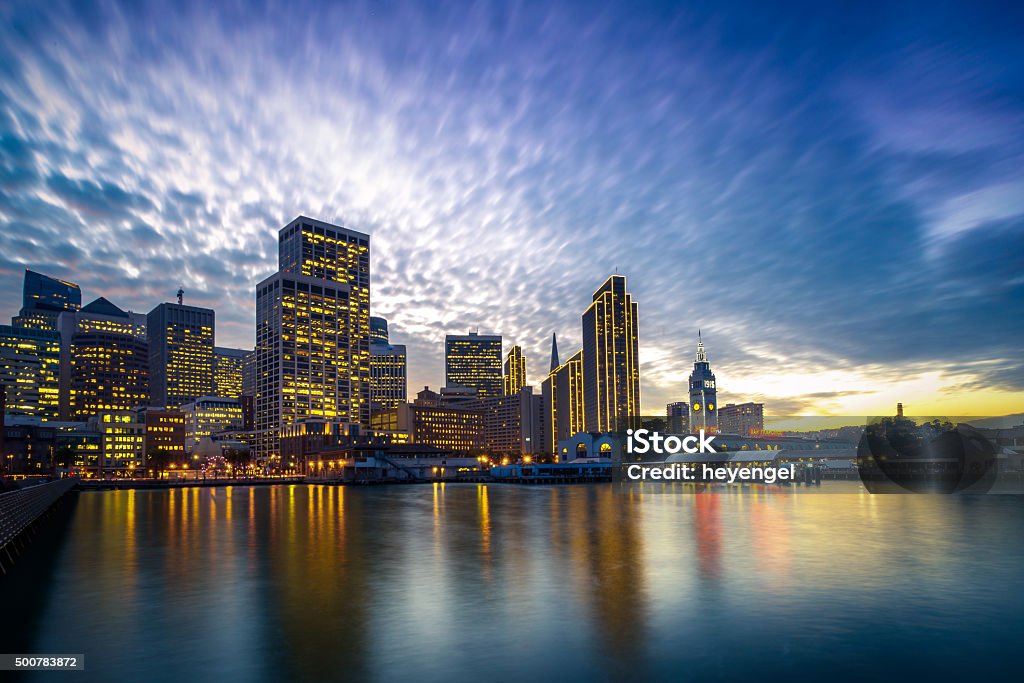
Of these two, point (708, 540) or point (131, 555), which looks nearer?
point (131, 555)

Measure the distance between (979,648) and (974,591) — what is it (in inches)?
516

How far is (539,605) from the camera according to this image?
31.1m

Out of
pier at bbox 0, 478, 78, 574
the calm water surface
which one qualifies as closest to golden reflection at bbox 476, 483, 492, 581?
the calm water surface

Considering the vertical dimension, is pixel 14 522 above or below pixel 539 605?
above

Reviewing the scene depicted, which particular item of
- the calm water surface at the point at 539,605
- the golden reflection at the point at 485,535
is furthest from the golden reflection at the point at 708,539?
the golden reflection at the point at 485,535

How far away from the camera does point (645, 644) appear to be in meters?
24.9

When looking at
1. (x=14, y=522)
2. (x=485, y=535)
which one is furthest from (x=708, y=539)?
(x=14, y=522)

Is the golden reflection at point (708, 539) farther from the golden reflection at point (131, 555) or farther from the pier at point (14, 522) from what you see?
the pier at point (14, 522)

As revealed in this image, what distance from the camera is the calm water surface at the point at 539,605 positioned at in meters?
22.7

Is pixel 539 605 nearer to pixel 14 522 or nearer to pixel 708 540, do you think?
pixel 708 540

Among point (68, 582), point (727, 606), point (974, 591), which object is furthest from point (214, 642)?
point (974, 591)

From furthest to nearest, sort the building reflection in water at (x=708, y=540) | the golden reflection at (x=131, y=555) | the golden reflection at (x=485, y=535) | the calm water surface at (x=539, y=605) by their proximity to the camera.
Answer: the building reflection in water at (x=708, y=540), the golden reflection at (x=485, y=535), the golden reflection at (x=131, y=555), the calm water surface at (x=539, y=605)

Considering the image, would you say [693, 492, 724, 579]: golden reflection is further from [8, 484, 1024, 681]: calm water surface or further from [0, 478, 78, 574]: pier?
[0, 478, 78, 574]: pier

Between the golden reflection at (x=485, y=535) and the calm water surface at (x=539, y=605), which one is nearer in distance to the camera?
the calm water surface at (x=539, y=605)
